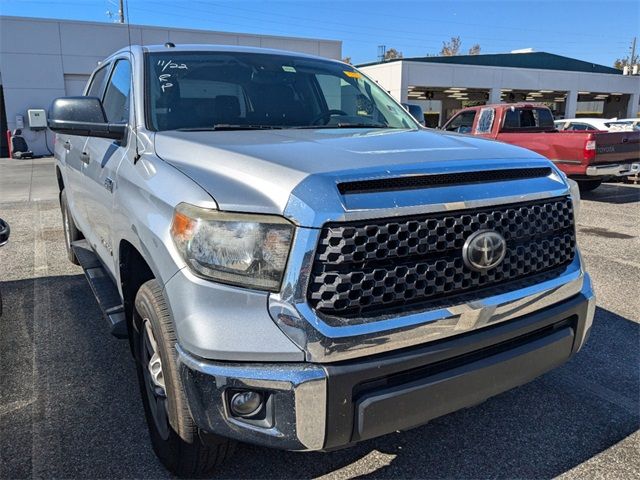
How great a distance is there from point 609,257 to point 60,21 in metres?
23.3

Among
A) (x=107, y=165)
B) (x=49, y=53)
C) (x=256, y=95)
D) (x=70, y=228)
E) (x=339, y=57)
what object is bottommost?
(x=70, y=228)

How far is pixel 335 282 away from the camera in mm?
1803

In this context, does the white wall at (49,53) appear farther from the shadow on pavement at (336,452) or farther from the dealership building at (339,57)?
the shadow on pavement at (336,452)

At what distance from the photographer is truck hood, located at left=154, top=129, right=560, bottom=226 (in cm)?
183

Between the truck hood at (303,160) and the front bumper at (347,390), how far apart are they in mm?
529

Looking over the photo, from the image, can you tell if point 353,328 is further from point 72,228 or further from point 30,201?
point 30,201

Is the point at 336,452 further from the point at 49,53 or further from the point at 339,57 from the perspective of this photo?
the point at 339,57

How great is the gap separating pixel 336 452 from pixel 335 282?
1.16 m

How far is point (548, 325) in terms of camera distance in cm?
226

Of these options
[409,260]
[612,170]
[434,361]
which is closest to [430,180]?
[409,260]

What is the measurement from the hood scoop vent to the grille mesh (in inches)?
4.8

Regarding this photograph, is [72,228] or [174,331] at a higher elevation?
[174,331]

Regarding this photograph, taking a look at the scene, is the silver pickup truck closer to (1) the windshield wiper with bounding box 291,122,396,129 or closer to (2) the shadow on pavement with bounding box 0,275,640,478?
(2) the shadow on pavement with bounding box 0,275,640,478

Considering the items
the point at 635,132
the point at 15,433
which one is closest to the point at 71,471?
the point at 15,433
